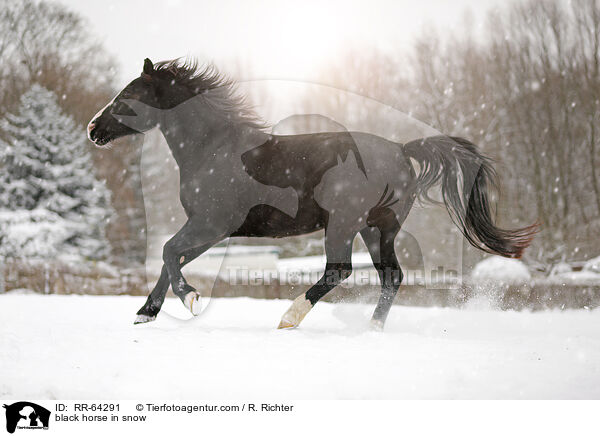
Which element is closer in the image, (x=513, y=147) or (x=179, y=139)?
(x=179, y=139)

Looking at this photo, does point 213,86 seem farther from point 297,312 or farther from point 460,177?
point 460,177

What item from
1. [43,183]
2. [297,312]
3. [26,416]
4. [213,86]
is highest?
[213,86]

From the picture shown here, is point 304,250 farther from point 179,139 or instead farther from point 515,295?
point 179,139

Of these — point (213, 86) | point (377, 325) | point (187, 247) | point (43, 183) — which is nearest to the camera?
point (187, 247)

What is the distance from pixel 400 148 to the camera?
5281mm

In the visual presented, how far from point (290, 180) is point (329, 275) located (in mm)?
1016

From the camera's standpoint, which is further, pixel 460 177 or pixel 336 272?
pixel 460 177

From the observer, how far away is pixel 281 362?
358 cm

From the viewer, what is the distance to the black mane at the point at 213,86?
543cm

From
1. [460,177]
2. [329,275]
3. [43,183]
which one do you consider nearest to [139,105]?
[329,275]

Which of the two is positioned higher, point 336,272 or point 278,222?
point 278,222

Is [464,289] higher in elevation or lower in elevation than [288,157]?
lower

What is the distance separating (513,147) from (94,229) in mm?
11449

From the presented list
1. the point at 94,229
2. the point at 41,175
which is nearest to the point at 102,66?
the point at 41,175
